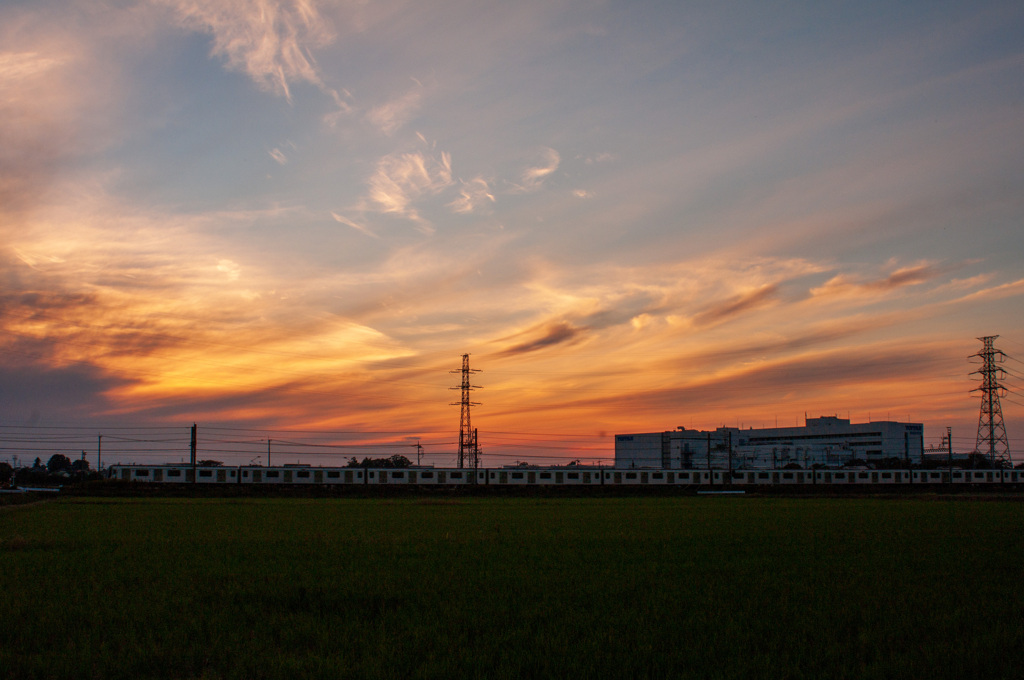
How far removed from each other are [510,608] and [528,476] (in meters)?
68.7

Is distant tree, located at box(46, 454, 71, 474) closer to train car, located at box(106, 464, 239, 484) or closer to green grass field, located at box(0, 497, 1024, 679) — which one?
train car, located at box(106, 464, 239, 484)

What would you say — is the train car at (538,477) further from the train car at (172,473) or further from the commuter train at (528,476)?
the train car at (172,473)

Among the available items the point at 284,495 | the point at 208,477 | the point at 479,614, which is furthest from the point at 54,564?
the point at 208,477

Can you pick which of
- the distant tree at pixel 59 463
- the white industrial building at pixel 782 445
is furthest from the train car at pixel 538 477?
the distant tree at pixel 59 463

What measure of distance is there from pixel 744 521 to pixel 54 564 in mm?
22594

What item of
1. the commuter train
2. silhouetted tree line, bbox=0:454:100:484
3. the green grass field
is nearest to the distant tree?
silhouetted tree line, bbox=0:454:100:484

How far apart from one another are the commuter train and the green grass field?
177ft

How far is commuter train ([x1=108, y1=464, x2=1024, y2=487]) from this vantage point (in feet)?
230

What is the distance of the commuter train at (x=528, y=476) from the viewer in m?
70.2

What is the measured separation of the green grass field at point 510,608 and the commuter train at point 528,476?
177ft

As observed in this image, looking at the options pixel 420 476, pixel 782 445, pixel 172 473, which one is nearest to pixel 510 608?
pixel 420 476

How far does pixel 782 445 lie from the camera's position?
525 ft

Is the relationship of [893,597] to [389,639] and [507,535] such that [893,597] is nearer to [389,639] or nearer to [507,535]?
[389,639]

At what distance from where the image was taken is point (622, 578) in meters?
12.6
